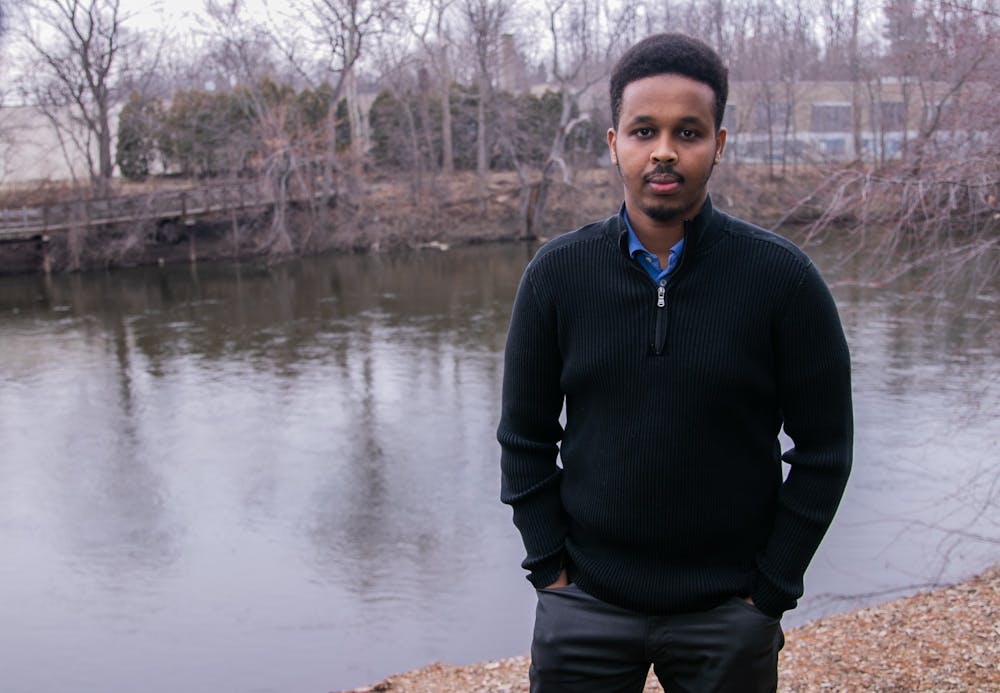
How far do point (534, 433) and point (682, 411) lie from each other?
1.18 feet

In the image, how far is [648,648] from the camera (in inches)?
85.2

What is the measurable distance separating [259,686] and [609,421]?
473cm

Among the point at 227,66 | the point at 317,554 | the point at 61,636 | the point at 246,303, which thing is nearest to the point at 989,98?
the point at 317,554

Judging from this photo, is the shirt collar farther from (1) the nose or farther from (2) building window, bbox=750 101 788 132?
(2) building window, bbox=750 101 788 132

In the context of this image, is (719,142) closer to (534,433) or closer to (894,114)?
(534,433)

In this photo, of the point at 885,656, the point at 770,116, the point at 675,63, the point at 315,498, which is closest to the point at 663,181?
the point at 675,63

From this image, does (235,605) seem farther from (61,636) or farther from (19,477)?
A: (19,477)

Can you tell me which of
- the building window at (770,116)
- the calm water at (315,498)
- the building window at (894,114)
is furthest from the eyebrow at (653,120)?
the building window at (770,116)

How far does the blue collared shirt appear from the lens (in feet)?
7.18

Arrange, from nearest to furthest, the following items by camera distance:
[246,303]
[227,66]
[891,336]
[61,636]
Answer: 1. [61,636]
2. [891,336]
3. [246,303]
4. [227,66]

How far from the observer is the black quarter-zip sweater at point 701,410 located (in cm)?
210

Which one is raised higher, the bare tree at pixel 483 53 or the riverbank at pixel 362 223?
the bare tree at pixel 483 53

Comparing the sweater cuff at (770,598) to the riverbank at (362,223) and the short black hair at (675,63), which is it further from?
the riverbank at (362,223)

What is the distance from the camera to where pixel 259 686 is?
620 centimetres
